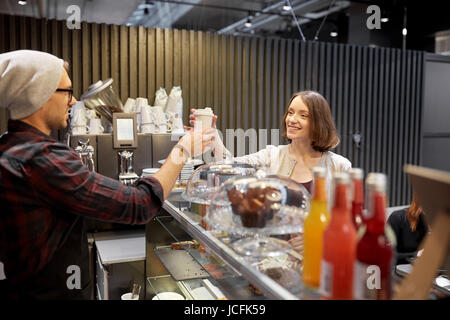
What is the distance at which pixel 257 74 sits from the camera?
513 cm

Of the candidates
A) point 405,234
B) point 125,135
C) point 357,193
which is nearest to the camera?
point 357,193

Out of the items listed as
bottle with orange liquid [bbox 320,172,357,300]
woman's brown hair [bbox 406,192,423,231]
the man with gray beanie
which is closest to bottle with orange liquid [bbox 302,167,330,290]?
bottle with orange liquid [bbox 320,172,357,300]

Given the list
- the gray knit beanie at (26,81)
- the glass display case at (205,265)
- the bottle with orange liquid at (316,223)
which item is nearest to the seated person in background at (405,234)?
the glass display case at (205,265)

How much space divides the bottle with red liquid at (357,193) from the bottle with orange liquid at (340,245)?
81mm

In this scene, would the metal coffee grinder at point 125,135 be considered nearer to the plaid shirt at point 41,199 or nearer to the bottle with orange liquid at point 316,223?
the plaid shirt at point 41,199

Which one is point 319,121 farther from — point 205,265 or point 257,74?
point 257,74

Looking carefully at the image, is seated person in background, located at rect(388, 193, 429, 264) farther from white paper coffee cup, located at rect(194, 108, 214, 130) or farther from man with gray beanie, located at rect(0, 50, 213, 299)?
man with gray beanie, located at rect(0, 50, 213, 299)

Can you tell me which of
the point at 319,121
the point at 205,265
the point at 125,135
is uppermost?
the point at 319,121

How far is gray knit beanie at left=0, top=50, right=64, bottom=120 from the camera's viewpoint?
3.82 feet

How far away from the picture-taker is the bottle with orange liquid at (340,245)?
83 cm

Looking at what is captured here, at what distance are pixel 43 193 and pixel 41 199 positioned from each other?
0.03 m

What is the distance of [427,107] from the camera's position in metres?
6.38

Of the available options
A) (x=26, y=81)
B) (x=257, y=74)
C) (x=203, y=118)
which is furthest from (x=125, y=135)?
(x=257, y=74)
